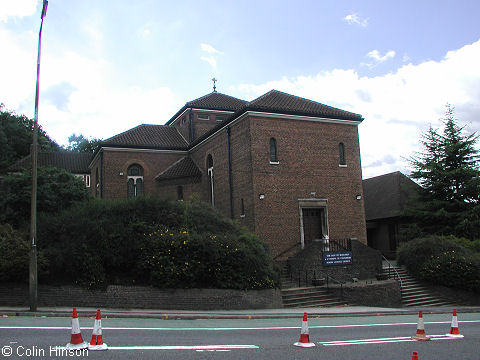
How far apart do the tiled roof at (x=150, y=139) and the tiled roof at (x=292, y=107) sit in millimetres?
9970

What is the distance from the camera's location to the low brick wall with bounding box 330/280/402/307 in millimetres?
19531

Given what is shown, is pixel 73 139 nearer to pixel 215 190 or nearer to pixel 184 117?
pixel 184 117

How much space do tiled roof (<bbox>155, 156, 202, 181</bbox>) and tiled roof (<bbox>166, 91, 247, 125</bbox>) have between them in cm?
526

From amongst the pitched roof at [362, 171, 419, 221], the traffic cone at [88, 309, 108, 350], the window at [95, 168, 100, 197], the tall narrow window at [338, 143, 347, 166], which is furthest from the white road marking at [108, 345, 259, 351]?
the window at [95, 168, 100, 197]

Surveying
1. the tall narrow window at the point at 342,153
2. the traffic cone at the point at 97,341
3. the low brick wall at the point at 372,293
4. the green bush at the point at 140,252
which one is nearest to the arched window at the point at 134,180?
the green bush at the point at 140,252

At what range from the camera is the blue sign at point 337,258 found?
71.9 ft

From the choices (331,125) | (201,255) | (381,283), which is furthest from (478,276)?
(201,255)

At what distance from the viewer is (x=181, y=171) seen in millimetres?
31703

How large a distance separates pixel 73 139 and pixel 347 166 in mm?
77135

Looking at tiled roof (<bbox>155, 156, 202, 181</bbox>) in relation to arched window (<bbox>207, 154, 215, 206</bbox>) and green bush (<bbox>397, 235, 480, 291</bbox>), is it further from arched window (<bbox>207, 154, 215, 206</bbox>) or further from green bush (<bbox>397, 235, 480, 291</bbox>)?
green bush (<bbox>397, 235, 480, 291</bbox>)

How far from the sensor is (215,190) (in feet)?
94.6

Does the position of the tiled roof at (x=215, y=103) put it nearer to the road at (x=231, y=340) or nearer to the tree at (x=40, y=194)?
the tree at (x=40, y=194)

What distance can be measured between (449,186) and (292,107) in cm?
1351

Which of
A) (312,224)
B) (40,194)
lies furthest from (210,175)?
(40,194)
